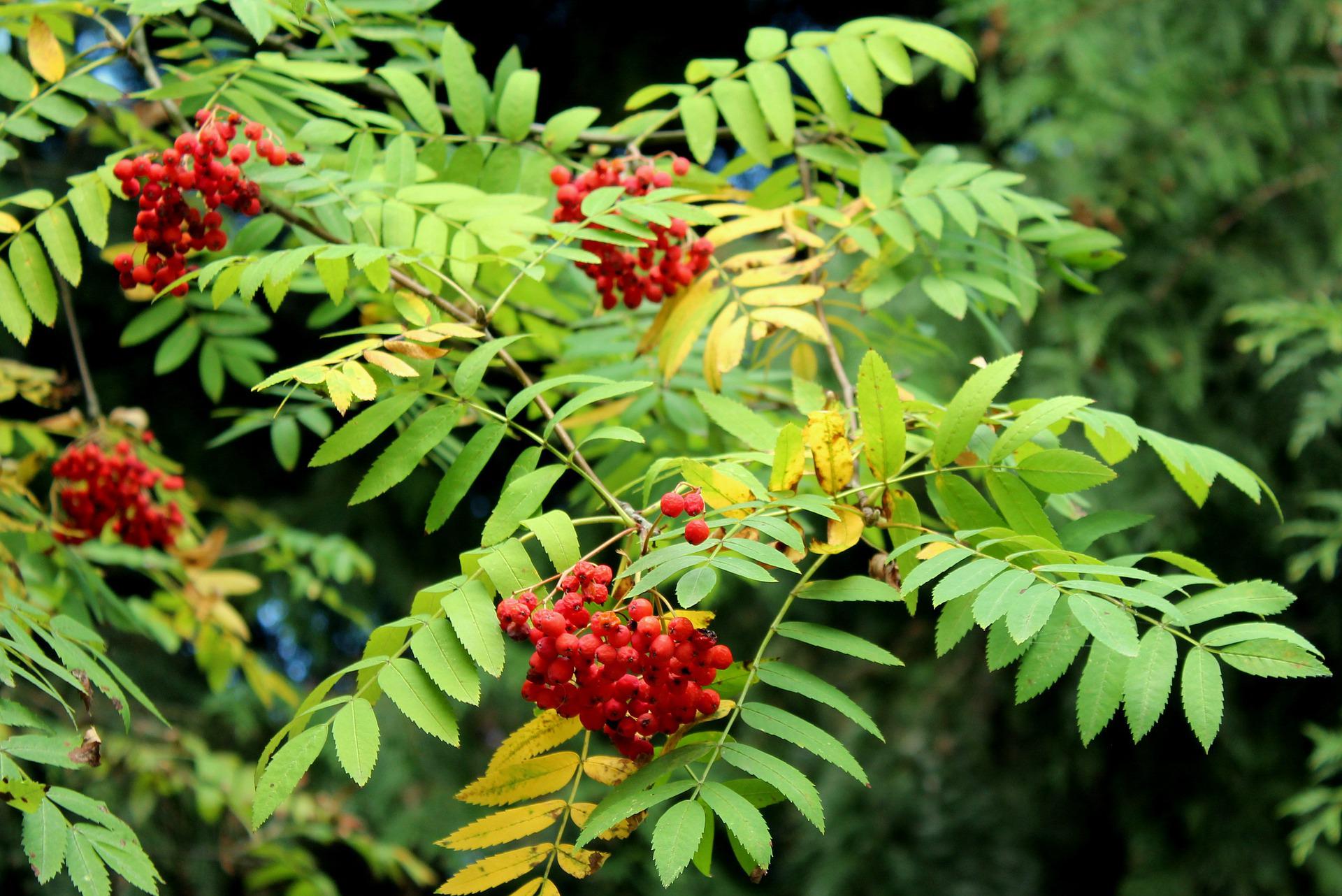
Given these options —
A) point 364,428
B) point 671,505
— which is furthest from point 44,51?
point 671,505

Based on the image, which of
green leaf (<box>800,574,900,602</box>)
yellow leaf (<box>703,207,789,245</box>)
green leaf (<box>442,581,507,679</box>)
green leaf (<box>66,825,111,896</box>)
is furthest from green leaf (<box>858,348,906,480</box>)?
green leaf (<box>66,825,111,896</box>)

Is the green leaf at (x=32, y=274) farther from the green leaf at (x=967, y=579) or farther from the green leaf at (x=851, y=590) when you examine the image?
the green leaf at (x=967, y=579)

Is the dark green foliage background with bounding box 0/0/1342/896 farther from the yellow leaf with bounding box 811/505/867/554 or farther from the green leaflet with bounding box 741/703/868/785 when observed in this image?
the green leaflet with bounding box 741/703/868/785

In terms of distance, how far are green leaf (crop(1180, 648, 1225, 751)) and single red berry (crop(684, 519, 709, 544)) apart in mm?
469

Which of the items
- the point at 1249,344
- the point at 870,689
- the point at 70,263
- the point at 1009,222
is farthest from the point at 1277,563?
the point at 70,263

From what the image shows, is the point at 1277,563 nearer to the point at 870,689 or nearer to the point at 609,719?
the point at 870,689

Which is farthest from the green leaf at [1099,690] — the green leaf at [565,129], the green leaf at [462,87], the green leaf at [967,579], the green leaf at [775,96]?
the green leaf at [462,87]

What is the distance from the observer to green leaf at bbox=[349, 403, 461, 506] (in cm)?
125

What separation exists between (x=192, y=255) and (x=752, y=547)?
1186mm

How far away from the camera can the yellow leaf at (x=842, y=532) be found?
44.9 inches

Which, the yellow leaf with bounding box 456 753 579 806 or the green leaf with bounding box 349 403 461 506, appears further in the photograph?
the green leaf with bounding box 349 403 461 506

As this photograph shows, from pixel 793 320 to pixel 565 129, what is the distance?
0.49 meters

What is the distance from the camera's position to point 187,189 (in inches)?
56.8

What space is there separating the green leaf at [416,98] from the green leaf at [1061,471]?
3.47 ft
